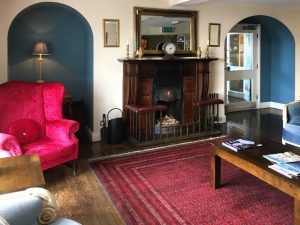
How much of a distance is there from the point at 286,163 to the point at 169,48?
304 cm

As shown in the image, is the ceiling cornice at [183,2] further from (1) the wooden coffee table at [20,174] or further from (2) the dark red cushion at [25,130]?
Answer: (1) the wooden coffee table at [20,174]

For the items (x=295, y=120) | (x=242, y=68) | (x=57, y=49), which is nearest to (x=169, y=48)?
(x=57, y=49)

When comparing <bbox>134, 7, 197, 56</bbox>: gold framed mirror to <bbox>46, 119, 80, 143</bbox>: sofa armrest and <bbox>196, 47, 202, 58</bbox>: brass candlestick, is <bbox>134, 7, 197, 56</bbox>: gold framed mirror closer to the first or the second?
<bbox>196, 47, 202, 58</bbox>: brass candlestick

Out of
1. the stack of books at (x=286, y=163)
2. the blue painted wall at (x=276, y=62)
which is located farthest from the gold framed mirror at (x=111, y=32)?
the blue painted wall at (x=276, y=62)

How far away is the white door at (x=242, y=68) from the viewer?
7.07 metres

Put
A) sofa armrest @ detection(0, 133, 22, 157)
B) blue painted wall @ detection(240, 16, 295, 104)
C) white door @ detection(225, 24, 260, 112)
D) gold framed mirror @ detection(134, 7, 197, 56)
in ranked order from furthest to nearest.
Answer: white door @ detection(225, 24, 260, 112) → blue painted wall @ detection(240, 16, 295, 104) → gold framed mirror @ detection(134, 7, 197, 56) → sofa armrest @ detection(0, 133, 22, 157)

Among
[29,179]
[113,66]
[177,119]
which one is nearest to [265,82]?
[177,119]

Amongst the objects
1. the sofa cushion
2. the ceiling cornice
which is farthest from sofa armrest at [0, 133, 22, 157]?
the sofa cushion

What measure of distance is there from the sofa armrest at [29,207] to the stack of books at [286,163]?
5.42ft

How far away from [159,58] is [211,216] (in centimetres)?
301

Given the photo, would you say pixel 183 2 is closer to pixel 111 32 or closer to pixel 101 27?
pixel 111 32

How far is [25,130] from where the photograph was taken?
11.0 ft

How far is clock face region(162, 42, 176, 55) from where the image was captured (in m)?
4.99

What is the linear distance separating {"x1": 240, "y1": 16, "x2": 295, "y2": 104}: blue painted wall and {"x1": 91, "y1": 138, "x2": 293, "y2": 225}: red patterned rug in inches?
162
